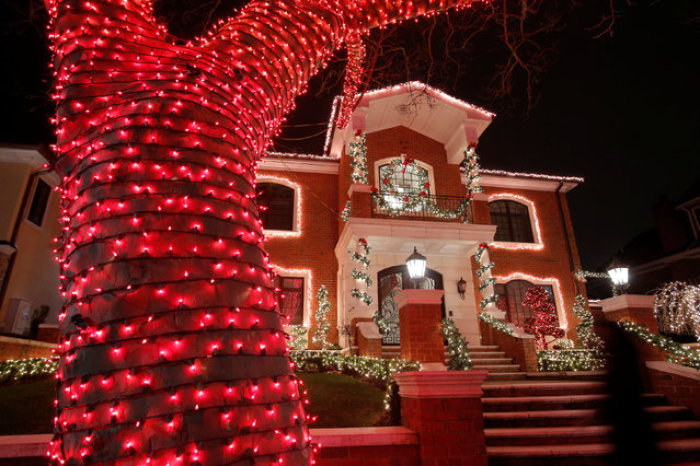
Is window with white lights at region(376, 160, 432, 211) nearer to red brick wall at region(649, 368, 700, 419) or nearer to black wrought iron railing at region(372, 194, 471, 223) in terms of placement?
black wrought iron railing at region(372, 194, 471, 223)

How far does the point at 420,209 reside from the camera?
1306cm

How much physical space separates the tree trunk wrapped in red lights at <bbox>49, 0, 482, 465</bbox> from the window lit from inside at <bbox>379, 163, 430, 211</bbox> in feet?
37.8

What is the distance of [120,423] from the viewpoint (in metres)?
1.14

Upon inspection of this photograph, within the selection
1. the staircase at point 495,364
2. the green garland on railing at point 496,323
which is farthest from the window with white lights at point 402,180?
the staircase at point 495,364

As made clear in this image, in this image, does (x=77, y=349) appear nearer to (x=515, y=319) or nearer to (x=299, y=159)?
(x=299, y=159)

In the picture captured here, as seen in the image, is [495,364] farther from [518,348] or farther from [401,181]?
[401,181]

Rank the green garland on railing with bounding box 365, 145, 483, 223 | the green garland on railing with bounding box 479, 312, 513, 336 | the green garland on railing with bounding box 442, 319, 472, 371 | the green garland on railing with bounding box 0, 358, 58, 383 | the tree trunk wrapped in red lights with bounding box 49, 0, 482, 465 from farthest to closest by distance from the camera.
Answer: the green garland on railing with bounding box 365, 145, 483, 223, the green garland on railing with bounding box 479, 312, 513, 336, the green garland on railing with bounding box 442, 319, 472, 371, the green garland on railing with bounding box 0, 358, 58, 383, the tree trunk wrapped in red lights with bounding box 49, 0, 482, 465

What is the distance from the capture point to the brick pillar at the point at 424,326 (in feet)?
23.3

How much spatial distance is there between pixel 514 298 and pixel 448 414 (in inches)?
466

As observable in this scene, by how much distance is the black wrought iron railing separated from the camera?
41.1 feet

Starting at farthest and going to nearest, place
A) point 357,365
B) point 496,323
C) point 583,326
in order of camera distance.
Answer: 1. point 583,326
2. point 496,323
3. point 357,365

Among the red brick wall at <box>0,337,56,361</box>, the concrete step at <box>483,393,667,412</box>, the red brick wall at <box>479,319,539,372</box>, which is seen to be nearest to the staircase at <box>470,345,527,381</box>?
the red brick wall at <box>479,319,539,372</box>

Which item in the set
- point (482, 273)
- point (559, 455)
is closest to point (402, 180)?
point (482, 273)

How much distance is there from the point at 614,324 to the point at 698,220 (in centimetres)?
2224
